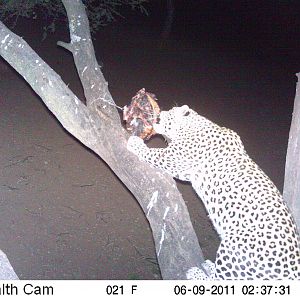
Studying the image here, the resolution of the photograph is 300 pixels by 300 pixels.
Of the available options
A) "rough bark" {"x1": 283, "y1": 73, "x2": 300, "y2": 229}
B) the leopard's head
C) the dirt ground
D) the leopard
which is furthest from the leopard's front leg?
the dirt ground

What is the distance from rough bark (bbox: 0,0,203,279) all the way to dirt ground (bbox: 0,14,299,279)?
75.9 inches

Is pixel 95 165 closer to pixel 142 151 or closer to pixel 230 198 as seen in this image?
pixel 142 151

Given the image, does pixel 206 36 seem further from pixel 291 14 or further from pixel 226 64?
pixel 291 14

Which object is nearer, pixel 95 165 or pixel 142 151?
pixel 142 151

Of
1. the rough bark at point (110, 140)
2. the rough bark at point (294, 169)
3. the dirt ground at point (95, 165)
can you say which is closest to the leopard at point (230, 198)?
the rough bark at point (110, 140)

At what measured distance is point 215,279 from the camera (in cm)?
321

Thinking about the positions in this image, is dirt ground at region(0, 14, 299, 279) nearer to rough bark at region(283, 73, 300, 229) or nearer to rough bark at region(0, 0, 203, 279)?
rough bark at region(0, 0, 203, 279)

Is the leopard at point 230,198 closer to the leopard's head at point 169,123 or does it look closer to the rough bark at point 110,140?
the leopard's head at point 169,123

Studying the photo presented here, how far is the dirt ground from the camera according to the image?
214 inches

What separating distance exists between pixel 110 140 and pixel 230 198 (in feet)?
3.08

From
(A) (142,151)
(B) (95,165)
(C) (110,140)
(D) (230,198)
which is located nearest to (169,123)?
(A) (142,151)

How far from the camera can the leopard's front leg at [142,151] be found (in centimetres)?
362

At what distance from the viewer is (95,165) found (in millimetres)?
7262

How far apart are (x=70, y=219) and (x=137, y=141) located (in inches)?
102
